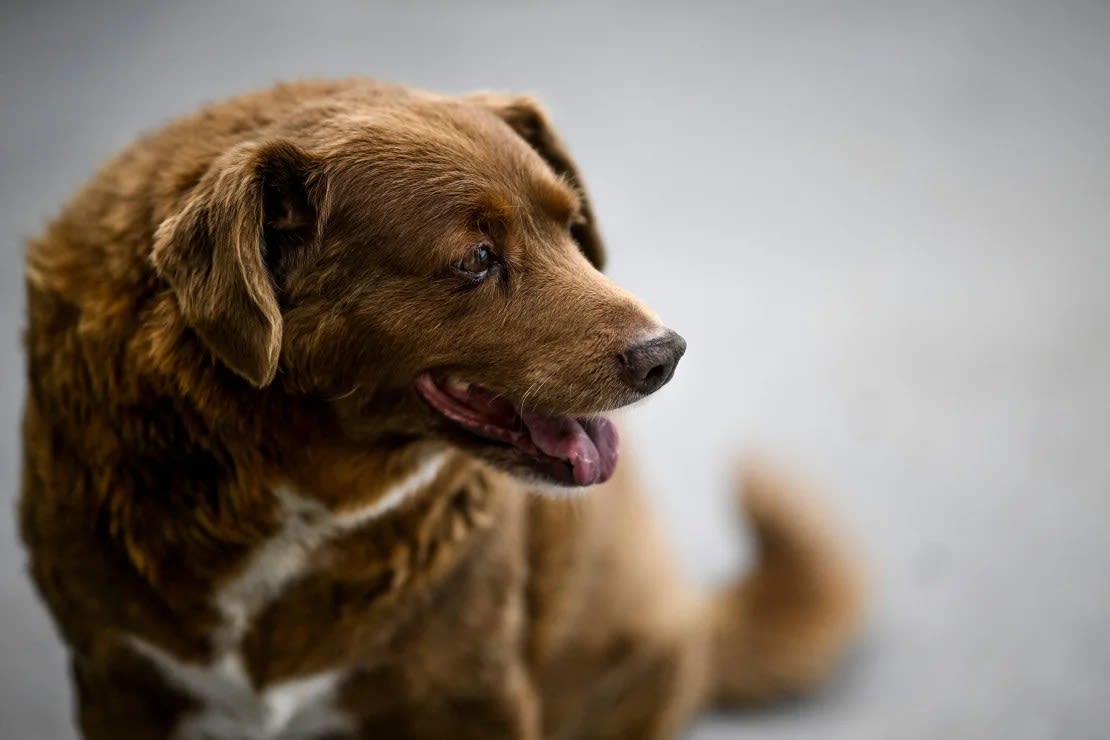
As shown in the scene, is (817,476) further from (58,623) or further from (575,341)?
(58,623)

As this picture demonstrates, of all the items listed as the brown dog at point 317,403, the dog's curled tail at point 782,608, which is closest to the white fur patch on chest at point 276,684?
the brown dog at point 317,403

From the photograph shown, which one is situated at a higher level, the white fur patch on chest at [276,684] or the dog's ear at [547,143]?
the dog's ear at [547,143]

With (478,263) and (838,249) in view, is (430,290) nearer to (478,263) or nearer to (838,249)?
(478,263)

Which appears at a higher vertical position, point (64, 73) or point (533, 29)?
point (533, 29)

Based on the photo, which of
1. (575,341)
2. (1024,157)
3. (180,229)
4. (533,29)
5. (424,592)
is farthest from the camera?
(533,29)

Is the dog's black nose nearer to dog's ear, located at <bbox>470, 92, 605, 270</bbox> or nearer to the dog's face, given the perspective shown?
the dog's face

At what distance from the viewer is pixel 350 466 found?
5.88 ft

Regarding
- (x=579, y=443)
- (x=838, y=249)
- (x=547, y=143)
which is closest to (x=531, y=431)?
(x=579, y=443)

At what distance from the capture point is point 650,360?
1.69m

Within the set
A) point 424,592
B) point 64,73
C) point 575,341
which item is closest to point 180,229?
point 575,341

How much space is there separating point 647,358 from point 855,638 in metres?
1.39

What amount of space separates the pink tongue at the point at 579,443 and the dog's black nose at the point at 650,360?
150 millimetres

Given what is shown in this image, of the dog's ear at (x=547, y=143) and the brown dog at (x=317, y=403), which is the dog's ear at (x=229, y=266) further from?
the dog's ear at (x=547, y=143)

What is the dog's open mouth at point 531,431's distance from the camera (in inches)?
68.8
